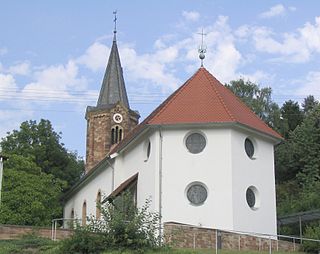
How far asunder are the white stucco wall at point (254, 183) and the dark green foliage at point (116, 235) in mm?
8321

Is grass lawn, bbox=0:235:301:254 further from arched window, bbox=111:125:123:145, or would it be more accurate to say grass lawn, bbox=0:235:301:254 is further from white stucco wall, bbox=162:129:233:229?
arched window, bbox=111:125:123:145

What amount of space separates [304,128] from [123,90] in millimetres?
14844

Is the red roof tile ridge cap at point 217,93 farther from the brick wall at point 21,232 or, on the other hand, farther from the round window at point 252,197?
the brick wall at point 21,232

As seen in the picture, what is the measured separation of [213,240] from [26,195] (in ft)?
57.1

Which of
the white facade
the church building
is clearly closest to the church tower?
the church building

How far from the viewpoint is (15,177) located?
38688 millimetres

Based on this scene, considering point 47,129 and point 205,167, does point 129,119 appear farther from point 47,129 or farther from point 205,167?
point 205,167

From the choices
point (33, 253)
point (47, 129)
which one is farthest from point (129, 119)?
point (33, 253)

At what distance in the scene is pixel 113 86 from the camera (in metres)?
48.5

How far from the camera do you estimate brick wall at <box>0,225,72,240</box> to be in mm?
23984

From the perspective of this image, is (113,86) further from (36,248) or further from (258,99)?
(36,248)

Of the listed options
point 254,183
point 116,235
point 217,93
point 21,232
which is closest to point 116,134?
point 217,93

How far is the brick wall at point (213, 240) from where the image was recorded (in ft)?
75.0

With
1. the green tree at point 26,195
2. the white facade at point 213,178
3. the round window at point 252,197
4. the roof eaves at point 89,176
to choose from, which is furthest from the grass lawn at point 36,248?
the green tree at point 26,195
